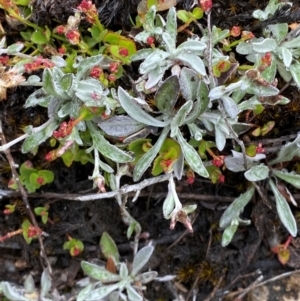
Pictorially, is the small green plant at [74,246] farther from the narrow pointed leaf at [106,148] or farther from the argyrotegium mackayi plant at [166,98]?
the narrow pointed leaf at [106,148]

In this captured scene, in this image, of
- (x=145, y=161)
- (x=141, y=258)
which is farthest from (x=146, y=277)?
(x=145, y=161)

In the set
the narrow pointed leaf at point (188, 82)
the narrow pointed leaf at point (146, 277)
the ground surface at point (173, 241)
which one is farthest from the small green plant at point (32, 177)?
the narrow pointed leaf at point (188, 82)

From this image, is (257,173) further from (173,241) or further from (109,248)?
(109,248)

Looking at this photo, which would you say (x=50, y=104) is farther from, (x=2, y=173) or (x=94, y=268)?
(x=94, y=268)

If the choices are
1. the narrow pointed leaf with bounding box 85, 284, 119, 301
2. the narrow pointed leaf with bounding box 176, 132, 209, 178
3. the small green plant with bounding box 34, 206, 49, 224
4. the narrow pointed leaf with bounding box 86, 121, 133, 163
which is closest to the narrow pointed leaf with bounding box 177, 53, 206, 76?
the narrow pointed leaf with bounding box 176, 132, 209, 178

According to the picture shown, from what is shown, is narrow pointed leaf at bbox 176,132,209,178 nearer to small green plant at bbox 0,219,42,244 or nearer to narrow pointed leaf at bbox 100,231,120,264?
narrow pointed leaf at bbox 100,231,120,264

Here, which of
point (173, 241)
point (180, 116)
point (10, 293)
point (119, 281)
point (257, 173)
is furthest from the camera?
point (173, 241)
